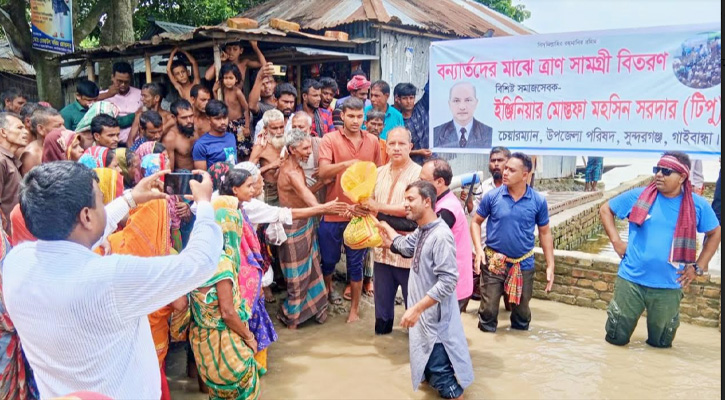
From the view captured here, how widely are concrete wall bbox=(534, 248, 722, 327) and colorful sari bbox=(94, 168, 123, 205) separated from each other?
460 centimetres

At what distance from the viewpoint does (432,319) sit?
3.69 m

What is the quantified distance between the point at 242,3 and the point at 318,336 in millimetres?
12000

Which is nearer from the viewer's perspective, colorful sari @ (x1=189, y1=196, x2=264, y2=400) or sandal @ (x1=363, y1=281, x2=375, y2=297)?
colorful sari @ (x1=189, y1=196, x2=264, y2=400)

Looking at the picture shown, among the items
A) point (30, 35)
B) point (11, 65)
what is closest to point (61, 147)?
point (30, 35)

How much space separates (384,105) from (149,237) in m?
3.87

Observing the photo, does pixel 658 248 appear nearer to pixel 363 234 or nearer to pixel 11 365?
pixel 363 234

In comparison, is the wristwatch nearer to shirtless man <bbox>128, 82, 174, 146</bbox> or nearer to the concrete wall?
shirtless man <bbox>128, 82, 174, 146</bbox>

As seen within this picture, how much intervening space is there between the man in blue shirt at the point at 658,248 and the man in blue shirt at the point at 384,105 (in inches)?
104

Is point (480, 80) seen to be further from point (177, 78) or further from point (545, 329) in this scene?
point (177, 78)

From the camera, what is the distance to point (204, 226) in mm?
1929

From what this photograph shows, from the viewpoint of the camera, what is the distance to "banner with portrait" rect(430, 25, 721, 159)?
16.7 feet

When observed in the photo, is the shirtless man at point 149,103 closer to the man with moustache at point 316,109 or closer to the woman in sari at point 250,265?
the man with moustache at point 316,109

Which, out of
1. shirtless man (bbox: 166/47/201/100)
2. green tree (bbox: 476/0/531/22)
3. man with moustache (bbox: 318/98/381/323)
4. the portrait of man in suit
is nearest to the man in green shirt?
shirtless man (bbox: 166/47/201/100)

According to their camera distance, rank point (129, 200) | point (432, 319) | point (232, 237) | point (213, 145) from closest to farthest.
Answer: point (129, 200) → point (232, 237) → point (432, 319) → point (213, 145)
